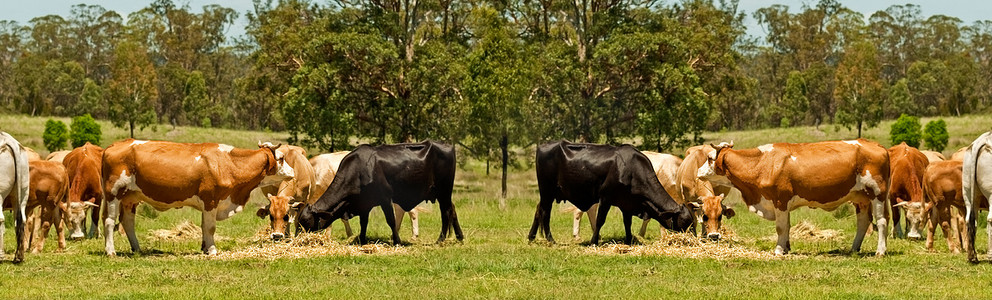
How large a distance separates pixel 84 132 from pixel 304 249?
53.6 metres

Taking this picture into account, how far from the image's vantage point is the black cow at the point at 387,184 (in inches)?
744

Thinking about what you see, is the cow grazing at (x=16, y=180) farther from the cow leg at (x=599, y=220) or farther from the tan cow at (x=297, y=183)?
the cow leg at (x=599, y=220)

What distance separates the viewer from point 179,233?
72.6 feet

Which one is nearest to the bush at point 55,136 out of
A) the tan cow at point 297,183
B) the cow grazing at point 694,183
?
the tan cow at point 297,183

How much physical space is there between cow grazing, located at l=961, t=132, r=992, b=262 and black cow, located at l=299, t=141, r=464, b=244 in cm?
898

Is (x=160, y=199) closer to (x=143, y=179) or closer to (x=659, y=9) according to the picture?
(x=143, y=179)

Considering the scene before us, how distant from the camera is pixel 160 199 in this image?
1759cm

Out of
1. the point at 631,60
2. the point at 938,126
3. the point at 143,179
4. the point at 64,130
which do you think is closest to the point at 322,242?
the point at 143,179

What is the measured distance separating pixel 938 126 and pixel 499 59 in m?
46.3

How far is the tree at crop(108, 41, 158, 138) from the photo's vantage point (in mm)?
70375

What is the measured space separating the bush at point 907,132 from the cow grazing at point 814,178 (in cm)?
5233

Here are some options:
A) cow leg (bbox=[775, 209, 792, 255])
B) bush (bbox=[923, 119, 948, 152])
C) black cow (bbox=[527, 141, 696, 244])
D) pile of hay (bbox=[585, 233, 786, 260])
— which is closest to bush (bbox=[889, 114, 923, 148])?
bush (bbox=[923, 119, 948, 152])

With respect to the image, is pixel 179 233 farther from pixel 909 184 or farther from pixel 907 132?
pixel 907 132

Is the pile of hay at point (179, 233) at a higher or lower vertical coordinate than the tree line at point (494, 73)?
lower
